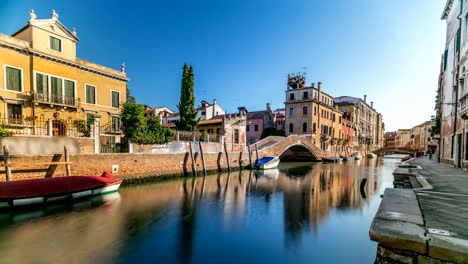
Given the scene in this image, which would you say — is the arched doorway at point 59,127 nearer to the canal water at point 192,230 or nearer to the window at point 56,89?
the window at point 56,89

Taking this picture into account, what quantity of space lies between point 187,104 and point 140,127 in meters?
7.91

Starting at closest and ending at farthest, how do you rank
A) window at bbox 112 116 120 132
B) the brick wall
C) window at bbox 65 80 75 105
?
the brick wall < window at bbox 65 80 75 105 < window at bbox 112 116 120 132

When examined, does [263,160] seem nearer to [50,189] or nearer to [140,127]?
[140,127]

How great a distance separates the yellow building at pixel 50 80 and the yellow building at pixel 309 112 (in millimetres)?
24222

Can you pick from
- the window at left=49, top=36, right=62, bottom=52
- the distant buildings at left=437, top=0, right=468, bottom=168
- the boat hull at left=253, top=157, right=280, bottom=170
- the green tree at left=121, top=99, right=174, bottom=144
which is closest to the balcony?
the window at left=49, top=36, right=62, bottom=52

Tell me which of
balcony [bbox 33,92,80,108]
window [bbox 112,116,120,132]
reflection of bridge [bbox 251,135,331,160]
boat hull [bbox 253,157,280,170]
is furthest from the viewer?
reflection of bridge [bbox 251,135,331,160]

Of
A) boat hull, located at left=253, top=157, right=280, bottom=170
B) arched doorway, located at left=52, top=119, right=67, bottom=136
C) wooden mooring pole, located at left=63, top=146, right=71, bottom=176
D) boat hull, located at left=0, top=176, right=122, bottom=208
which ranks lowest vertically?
boat hull, located at left=253, top=157, right=280, bottom=170

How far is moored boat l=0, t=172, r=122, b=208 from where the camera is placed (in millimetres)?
7617

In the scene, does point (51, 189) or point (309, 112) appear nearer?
point (51, 189)

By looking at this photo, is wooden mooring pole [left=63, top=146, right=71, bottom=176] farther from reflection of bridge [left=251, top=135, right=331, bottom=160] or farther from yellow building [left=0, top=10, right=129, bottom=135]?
reflection of bridge [left=251, top=135, right=331, bottom=160]

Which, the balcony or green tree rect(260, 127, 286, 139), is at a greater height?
the balcony

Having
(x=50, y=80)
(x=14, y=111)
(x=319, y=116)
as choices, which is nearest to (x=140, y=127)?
(x=50, y=80)

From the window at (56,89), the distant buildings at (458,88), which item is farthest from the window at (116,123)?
the distant buildings at (458,88)

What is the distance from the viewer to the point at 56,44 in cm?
1426
